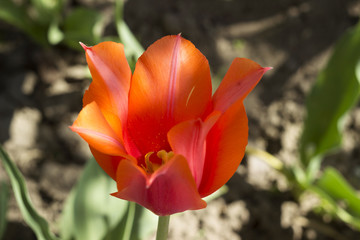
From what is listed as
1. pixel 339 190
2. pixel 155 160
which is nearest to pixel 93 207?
pixel 155 160

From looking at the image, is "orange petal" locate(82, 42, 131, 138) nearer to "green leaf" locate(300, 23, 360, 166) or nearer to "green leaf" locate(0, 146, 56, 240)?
"green leaf" locate(0, 146, 56, 240)

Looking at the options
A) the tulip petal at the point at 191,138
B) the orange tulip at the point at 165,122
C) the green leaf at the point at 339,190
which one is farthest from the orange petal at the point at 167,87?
the green leaf at the point at 339,190

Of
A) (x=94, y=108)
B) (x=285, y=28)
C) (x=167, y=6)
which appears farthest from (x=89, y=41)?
(x=94, y=108)

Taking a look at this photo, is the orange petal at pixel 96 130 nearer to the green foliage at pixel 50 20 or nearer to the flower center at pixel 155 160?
the flower center at pixel 155 160

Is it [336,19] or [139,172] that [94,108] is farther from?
[336,19]

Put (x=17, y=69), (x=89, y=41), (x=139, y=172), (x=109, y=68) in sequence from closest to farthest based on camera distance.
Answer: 1. (x=139, y=172)
2. (x=109, y=68)
3. (x=89, y=41)
4. (x=17, y=69)

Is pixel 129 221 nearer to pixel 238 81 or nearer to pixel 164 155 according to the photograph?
pixel 164 155
